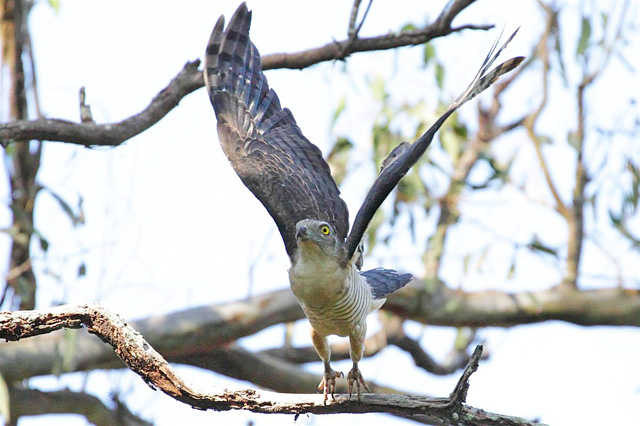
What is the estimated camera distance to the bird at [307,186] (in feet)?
12.3

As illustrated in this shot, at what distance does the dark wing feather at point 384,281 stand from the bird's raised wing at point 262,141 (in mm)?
436

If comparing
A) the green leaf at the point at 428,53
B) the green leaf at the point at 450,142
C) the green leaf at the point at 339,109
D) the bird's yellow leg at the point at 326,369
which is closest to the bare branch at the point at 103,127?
the bird's yellow leg at the point at 326,369

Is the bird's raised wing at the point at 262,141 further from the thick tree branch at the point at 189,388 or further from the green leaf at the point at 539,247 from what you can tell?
the green leaf at the point at 539,247

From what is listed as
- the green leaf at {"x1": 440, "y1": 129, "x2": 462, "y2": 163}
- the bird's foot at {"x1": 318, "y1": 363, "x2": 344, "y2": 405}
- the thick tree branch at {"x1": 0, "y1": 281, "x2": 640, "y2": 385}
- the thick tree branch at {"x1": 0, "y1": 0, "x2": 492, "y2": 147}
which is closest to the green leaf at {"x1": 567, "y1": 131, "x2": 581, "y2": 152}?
the green leaf at {"x1": 440, "y1": 129, "x2": 462, "y2": 163}

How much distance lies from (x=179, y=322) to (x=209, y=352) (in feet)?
2.20

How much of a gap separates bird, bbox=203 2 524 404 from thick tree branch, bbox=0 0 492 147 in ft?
0.55

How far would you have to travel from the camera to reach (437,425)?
7.63m

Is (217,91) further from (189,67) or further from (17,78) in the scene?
(17,78)

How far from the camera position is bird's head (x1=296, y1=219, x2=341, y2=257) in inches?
146

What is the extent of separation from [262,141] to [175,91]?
603 millimetres

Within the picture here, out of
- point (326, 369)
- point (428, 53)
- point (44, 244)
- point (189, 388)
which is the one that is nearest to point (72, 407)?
point (44, 244)

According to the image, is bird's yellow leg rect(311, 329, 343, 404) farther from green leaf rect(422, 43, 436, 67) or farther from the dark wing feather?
green leaf rect(422, 43, 436, 67)

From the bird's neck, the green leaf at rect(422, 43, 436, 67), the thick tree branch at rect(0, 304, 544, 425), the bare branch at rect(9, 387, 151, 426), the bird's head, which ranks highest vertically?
the green leaf at rect(422, 43, 436, 67)

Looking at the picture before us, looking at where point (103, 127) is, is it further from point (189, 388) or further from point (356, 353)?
point (356, 353)
